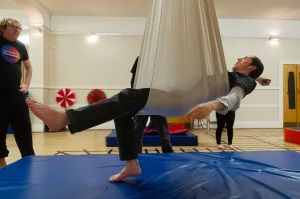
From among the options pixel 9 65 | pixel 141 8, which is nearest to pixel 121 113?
pixel 9 65

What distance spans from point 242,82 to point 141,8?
4.54 metres

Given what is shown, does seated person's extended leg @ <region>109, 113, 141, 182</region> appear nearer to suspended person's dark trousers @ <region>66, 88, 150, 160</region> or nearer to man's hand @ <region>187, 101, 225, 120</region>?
suspended person's dark trousers @ <region>66, 88, 150, 160</region>

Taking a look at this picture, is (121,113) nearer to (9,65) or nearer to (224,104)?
(224,104)

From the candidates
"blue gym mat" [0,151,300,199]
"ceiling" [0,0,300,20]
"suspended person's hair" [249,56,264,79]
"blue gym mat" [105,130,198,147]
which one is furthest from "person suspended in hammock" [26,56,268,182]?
"ceiling" [0,0,300,20]

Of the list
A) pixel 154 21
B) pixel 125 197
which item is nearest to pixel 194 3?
pixel 154 21

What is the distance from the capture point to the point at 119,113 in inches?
57.2

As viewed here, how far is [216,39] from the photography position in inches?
66.8

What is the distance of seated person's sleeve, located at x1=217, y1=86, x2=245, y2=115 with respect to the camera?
158 cm

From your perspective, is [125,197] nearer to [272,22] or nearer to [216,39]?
[216,39]

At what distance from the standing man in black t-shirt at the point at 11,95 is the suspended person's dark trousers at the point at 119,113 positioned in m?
0.80

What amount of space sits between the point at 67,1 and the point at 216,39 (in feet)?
14.8

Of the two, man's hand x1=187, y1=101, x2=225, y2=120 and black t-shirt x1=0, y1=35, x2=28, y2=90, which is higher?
black t-shirt x1=0, y1=35, x2=28, y2=90

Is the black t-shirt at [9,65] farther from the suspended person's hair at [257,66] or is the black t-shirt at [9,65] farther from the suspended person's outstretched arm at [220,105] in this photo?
the suspended person's hair at [257,66]

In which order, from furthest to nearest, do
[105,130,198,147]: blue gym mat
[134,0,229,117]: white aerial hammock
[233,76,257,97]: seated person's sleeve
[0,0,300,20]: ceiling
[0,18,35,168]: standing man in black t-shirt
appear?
[0,0,300,20]: ceiling → [105,130,198,147]: blue gym mat → [0,18,35,168]: standing man in black t-shirt → [233,76,257,97]: seated person's sleeve → [134,0,229,117]: white aerial hammock
